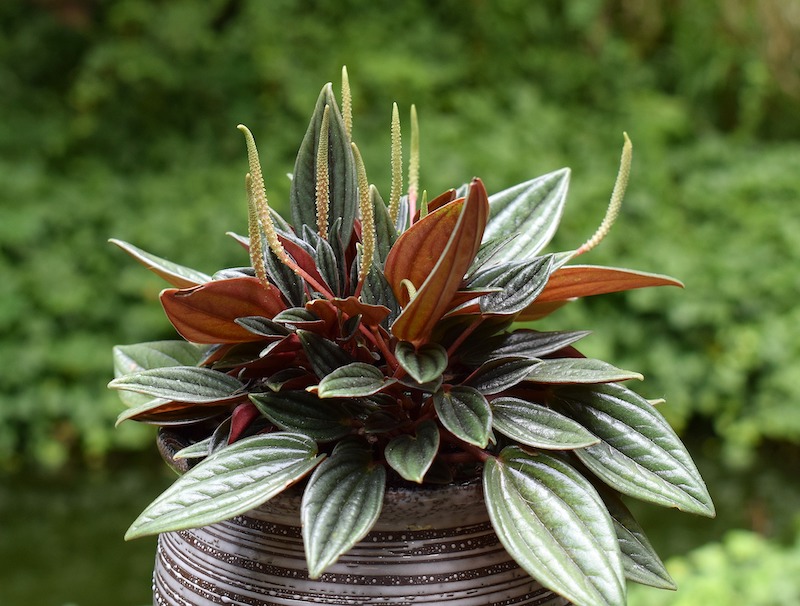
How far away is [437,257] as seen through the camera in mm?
795

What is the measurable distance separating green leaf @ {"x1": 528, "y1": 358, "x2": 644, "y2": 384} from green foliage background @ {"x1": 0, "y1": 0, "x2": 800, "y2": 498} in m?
3.10

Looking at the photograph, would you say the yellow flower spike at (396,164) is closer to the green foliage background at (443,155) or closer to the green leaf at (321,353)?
the green leaf at (321,353)

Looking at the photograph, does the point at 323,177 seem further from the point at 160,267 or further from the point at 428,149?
the point at 428,149

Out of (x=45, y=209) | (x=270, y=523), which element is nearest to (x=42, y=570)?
(x=45, y=209)

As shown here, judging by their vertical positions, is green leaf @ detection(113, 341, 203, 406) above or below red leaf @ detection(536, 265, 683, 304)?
below

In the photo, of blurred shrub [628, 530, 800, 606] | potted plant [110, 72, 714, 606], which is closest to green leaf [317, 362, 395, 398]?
potted plant [110, 72, 714, 606]

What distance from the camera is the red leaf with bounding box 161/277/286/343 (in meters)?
0.78

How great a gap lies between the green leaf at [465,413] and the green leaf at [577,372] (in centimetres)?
6

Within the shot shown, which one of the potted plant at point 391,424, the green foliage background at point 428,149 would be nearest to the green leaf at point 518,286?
the potted plant at point 391,424

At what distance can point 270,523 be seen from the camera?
2.52ft

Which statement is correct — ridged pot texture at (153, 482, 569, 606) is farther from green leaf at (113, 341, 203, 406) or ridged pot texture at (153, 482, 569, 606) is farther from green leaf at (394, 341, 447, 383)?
green leaf at (113, 341, 203, 406)

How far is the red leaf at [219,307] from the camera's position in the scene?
0.78 metres

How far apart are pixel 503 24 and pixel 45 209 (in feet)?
8.93

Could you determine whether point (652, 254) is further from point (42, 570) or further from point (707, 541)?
point (42, 570)
